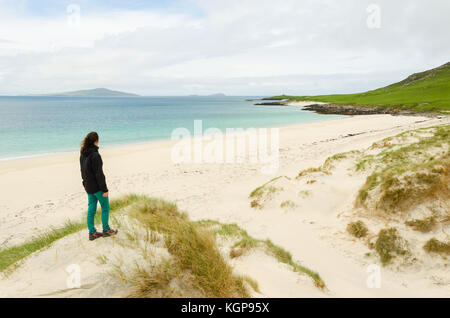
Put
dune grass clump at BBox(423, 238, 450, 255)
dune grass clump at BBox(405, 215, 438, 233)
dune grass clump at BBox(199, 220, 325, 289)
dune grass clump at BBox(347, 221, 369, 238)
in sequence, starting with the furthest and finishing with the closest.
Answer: dune grass clump at BBox(347, 221, 369, 238)
dune grass clump at BBox(405, 215, 438, 233)
dune grass clump at BBox(423, 238, 450, 255)
dune grass clump at BBox(199, 220, 325, 289)

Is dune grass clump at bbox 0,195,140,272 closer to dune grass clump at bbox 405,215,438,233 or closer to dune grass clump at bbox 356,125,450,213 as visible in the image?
dune grass clump at bbox 356,125,450,213

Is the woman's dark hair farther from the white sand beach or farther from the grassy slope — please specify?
the grassy slope

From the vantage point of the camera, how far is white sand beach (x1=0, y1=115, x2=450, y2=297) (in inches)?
157

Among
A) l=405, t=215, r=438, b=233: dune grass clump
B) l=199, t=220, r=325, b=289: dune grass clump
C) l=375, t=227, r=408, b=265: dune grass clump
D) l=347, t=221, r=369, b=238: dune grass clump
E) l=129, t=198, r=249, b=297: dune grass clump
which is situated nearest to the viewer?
l=129, t=198, r=249, b=297: dune grass clump

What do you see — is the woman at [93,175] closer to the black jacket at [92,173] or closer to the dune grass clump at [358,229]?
the black jacket at [92,173]

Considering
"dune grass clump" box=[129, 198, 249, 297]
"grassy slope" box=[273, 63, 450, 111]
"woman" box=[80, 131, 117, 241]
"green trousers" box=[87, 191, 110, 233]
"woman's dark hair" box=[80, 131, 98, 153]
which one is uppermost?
"grassy slope" box=[273, 63, 450, 111]

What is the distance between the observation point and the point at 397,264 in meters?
5.55

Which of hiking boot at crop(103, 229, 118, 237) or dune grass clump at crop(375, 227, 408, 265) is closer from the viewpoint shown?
hiking boot at crop(103, 229, 118, 237)

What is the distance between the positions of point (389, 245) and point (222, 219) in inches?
194

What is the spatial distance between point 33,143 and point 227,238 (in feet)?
111

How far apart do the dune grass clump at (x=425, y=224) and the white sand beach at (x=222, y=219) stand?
930mm

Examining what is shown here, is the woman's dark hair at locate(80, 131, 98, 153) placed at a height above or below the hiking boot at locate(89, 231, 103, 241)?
above

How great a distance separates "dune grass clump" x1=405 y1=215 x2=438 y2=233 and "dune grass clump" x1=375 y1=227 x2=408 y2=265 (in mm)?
465

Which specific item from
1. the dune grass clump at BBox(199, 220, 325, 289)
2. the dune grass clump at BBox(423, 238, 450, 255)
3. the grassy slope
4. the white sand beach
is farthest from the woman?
the grassy slope
